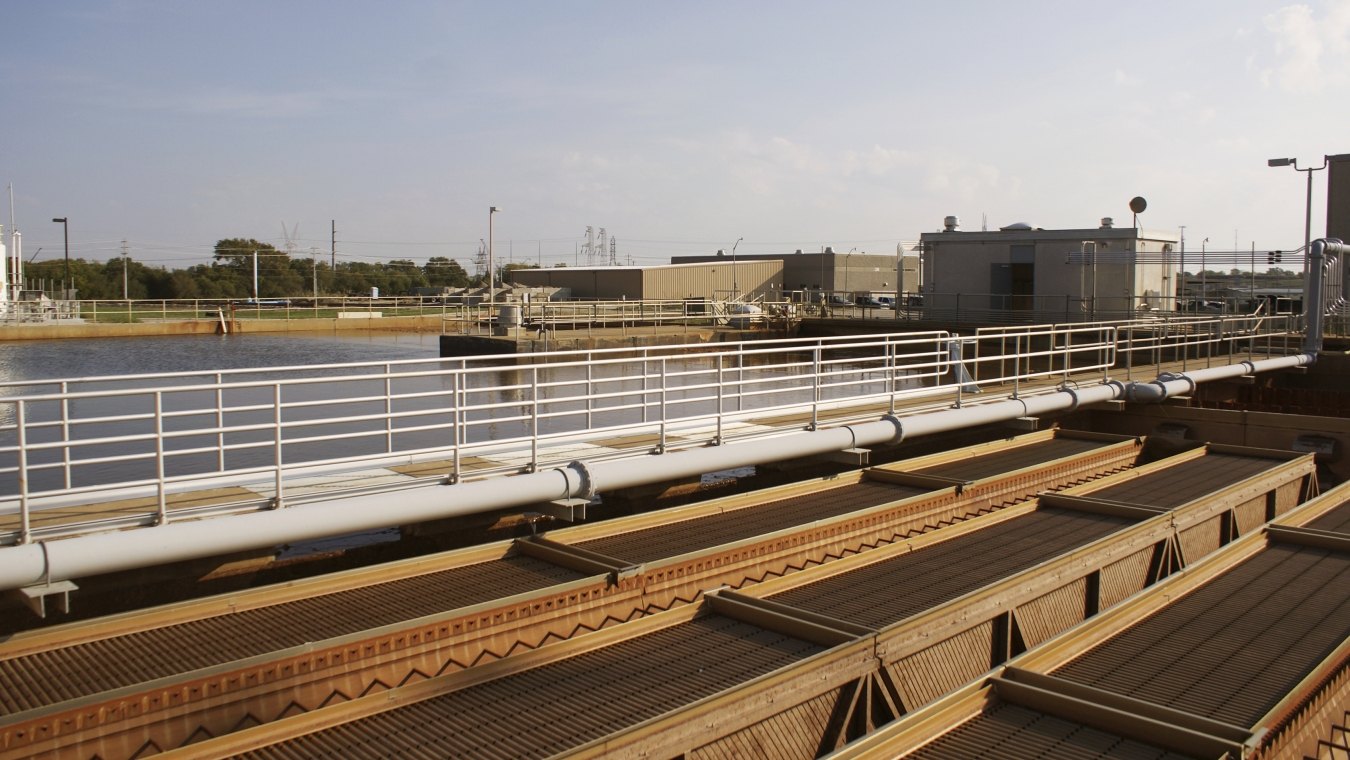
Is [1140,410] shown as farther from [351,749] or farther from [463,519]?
[351,749]

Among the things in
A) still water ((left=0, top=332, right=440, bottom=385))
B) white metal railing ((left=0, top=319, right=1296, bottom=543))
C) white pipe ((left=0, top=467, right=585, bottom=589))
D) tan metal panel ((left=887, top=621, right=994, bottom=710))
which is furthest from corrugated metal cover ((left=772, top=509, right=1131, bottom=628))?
still water ((left=0, top=332, right=440, bottom=385))

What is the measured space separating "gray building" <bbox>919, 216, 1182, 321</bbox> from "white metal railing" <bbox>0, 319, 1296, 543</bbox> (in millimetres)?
4989

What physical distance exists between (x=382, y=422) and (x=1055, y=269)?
28446mm

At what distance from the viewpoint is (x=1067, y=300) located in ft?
129

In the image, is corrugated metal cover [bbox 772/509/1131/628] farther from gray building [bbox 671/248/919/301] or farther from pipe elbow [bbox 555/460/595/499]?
gray building [bbox 671/248/919/301]

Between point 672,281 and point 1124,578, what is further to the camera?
point 672,281

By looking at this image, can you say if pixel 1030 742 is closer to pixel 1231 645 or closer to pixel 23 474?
pixel 1231 645

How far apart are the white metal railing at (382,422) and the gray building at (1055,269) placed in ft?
16.4

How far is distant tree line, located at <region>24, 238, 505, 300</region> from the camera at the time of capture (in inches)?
2908

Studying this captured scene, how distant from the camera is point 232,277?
3182 inches

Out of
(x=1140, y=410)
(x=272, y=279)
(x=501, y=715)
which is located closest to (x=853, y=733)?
(x=501, y=715)

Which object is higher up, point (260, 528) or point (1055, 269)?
point (1055, 269)

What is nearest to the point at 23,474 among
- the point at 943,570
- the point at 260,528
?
the point at 260,528

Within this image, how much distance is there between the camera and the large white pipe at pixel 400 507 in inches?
296
